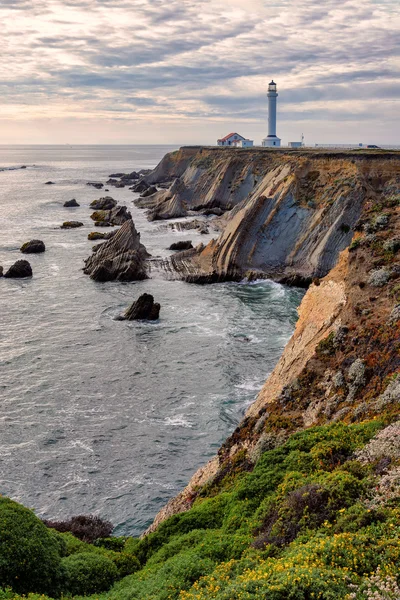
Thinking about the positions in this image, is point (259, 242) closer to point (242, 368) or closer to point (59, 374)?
point (242, 368)

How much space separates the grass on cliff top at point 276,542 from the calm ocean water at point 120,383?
651 centimetres

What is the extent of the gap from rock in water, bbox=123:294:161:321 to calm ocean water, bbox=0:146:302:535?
Result: 3.51 ft

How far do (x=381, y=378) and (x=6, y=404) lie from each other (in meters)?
20.2

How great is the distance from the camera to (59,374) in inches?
1293

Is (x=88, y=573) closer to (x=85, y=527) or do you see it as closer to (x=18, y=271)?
(x=85, y=527)

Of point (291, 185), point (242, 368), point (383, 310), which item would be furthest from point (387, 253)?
point (291, 185)

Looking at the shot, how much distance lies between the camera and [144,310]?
140ft

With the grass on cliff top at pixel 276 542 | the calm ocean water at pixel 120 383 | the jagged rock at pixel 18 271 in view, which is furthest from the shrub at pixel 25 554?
the jagged rock at pixel 18 271

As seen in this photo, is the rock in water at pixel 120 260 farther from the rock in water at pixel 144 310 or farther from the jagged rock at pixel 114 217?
the jagged rock at pixel 114 217

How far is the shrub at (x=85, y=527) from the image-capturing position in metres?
18.5

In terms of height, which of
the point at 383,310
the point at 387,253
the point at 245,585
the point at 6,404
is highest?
the point at 387,253

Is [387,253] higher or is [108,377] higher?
[387,253]

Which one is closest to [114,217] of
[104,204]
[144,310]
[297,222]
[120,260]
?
[104,204]

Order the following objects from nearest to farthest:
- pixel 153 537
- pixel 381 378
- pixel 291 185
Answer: pixel 153 537 < pixel 381 378 < pixel 291 185
